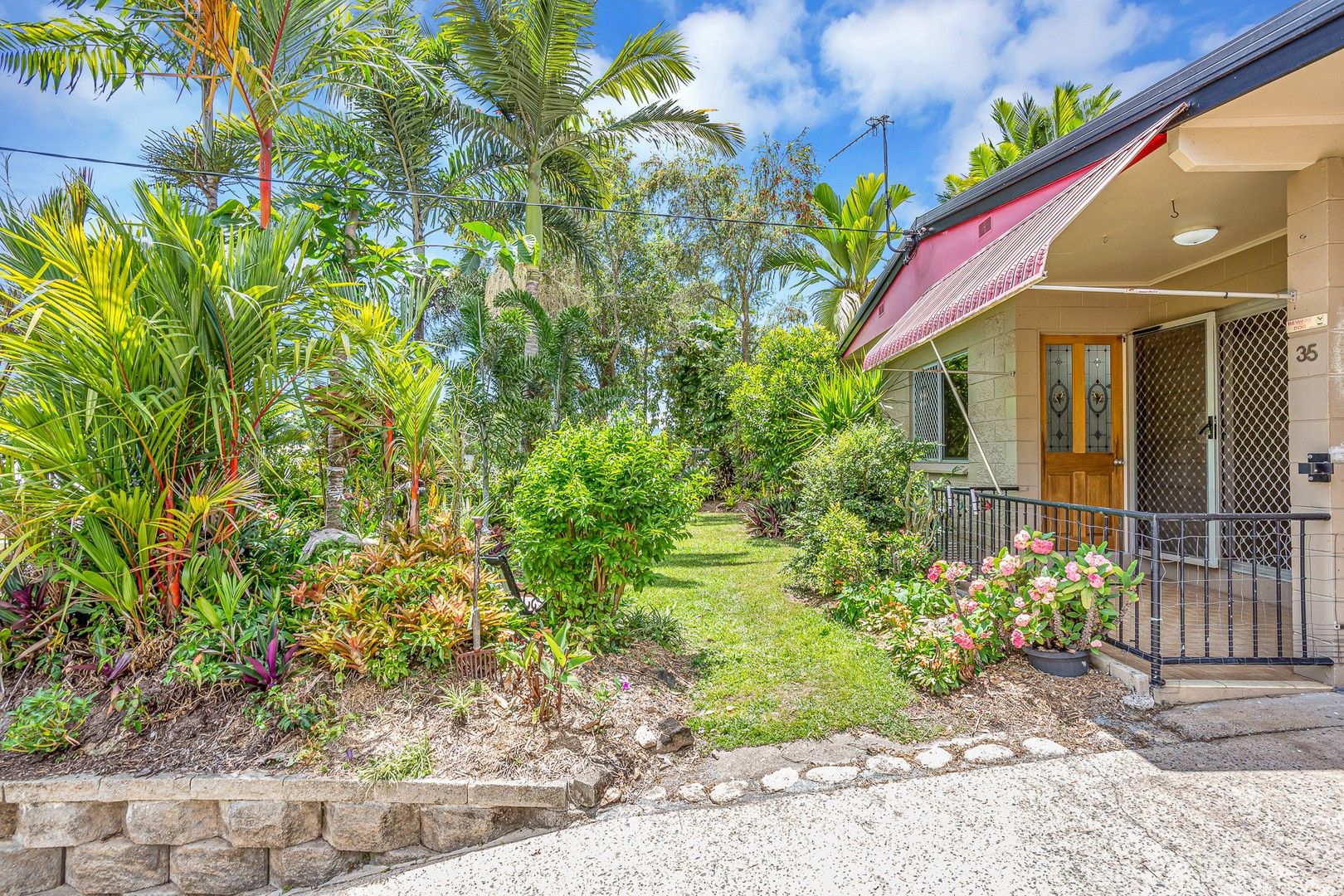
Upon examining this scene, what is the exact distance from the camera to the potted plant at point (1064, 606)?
4.21 meters

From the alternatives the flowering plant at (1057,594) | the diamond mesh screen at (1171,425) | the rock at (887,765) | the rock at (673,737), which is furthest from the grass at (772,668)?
the diamond mesh screen at (1171,425)

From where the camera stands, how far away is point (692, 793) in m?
3.24

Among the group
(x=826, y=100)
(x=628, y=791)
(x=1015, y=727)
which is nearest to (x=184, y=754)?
(x=628, y=791)

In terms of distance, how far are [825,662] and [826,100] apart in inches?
636

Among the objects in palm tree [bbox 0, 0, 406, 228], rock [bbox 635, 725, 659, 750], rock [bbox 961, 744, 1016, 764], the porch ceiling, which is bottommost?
rock [bbox 961, 744, 1016, 764]

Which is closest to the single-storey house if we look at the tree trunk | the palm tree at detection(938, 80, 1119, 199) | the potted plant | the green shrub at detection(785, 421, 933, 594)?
the potted plant

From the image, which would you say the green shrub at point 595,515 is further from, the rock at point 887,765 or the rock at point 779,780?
the rock at point 887,765

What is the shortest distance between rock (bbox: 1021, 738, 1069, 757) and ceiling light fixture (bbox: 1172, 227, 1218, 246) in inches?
169

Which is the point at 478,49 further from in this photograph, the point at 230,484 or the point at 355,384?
the point at 230,484

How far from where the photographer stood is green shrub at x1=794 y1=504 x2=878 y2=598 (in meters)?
6.17

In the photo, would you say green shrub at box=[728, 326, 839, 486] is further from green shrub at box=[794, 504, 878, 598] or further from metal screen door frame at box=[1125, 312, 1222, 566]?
metal screen door frame at box=[1125, 312, 1222, 566]

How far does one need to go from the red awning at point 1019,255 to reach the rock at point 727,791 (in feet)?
9.72

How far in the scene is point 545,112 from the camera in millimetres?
11297

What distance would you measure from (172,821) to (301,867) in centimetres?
63
